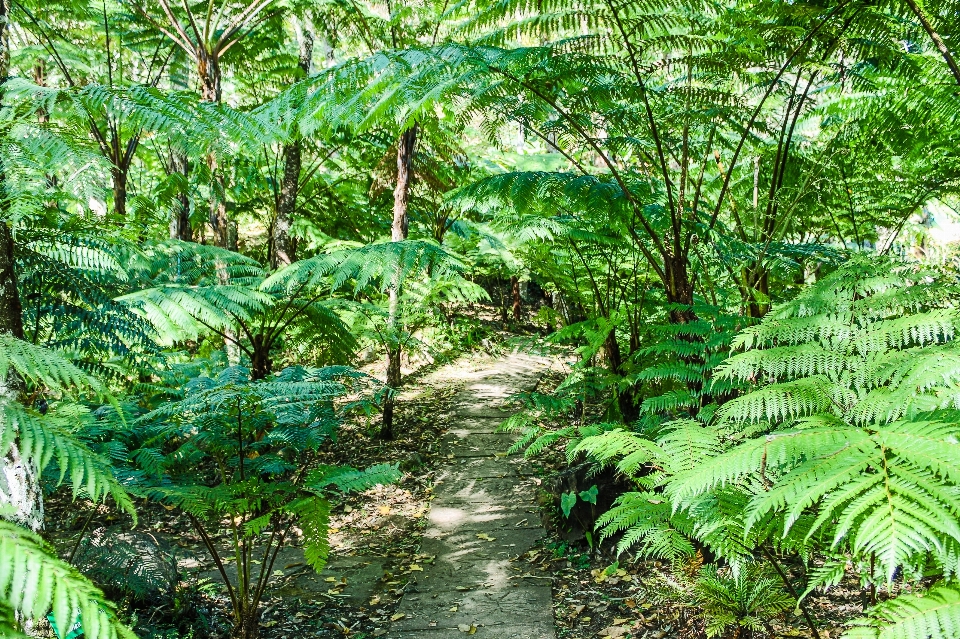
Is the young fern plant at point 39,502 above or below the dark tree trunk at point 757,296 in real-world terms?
below

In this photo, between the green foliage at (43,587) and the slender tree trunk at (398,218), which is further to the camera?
the slender tree trunk at (398,218)

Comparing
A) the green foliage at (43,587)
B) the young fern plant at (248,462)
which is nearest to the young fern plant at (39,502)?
the green foliage at (43,587)

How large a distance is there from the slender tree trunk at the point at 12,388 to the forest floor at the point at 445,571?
1.15m

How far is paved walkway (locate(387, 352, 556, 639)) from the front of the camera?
109 inches

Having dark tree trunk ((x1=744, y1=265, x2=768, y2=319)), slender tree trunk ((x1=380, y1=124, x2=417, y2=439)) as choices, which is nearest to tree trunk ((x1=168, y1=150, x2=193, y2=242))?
slender tree trunk ((x1=380, y1=124, x2=417, y2=439))

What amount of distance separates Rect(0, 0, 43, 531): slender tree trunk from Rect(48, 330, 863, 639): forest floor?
1.15m

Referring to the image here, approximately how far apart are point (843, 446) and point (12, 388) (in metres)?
2.24

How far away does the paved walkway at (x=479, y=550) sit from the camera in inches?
109

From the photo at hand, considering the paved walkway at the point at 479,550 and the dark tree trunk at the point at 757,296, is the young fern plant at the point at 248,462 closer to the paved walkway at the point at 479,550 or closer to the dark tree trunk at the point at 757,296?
the paved walkway at the point at 479,550

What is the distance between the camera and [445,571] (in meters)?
3.29

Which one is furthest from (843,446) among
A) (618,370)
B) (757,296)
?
(618,370)

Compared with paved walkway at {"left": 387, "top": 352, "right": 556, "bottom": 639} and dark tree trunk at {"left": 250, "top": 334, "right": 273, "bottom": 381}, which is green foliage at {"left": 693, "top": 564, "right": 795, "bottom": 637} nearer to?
paved walkway at {"left": 387, "top": 352, "right": 556, "bottom": 639}

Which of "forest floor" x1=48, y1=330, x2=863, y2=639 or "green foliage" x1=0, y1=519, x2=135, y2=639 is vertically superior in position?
"green foliage" x1=0, y1=519, x2=135, y2=639

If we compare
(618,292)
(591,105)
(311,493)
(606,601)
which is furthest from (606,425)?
(618,292)
